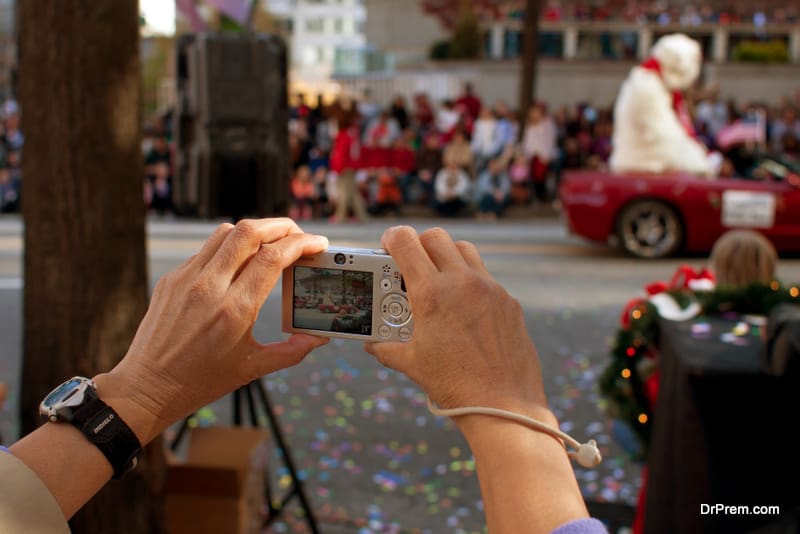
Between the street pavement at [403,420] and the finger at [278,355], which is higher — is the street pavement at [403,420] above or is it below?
below

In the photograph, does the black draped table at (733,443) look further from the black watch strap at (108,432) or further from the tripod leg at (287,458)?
the black watch strap at (108,432)

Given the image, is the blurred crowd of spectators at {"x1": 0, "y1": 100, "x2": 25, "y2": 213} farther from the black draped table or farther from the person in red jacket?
the black draped table

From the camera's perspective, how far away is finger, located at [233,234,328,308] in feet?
5.05

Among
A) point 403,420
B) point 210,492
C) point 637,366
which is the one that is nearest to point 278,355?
point 210,492

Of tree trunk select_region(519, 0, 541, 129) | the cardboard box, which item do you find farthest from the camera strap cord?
tree trunk select_region(519, 0, 541, 129)

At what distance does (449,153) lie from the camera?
16266 mm

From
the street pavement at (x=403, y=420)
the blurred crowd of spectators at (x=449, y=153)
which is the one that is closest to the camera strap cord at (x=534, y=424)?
the street pavement at (x=403, y=420)

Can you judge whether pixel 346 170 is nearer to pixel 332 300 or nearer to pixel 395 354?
pixel 332 300

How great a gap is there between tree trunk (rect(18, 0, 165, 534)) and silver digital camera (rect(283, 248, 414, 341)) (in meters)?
1.82

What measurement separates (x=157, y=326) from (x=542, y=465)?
23.2 inches

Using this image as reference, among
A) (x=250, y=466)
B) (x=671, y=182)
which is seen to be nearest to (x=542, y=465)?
(x=250, y=466)

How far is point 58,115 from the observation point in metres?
3.33

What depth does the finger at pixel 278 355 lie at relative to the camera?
162 centimetres

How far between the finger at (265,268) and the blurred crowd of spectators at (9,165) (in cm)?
1518
